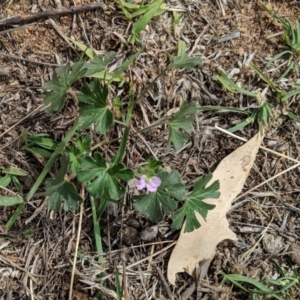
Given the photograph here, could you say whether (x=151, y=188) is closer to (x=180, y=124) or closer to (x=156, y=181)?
(x=156, y=181)

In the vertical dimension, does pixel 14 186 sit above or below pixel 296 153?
above

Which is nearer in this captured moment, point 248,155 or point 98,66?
point 98,66

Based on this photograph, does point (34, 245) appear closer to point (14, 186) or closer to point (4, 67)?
point (14, 186)

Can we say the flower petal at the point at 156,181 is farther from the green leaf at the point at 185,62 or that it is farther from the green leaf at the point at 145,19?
the green leaf at the point at 145,19

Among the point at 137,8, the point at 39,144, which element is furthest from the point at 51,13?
the point at 39,144

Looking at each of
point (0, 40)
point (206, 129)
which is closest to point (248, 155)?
point (206, 129)

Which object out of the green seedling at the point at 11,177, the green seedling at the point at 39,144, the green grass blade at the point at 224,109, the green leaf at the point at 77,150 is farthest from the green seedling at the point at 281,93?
the green seedling at the point at 11,177

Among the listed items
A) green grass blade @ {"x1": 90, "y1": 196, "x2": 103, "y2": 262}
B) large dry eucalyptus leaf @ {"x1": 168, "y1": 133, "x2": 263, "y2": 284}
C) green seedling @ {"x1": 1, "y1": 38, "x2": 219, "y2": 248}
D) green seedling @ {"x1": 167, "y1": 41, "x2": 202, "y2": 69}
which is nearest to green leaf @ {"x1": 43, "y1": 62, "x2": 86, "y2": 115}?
green seedling @ {"x1": 1, "y1": 38, "x2": 219, "y2": 248}
